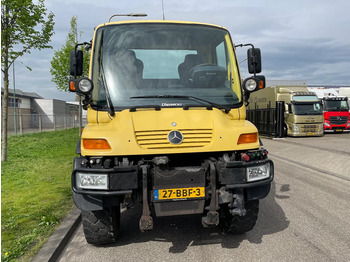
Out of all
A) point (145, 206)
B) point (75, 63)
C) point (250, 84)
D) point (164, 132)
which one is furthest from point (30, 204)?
point (250, 84)

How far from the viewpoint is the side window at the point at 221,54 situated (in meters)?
4.36

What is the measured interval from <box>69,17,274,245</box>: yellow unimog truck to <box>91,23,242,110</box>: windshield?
1 centimetres

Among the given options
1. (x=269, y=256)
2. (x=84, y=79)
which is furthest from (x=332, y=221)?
(x=84, y=79)

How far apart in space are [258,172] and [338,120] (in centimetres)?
2256

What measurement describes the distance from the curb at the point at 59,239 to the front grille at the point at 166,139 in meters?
1.53

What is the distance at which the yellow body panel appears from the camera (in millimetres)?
3316

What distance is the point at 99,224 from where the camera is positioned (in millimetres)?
3691

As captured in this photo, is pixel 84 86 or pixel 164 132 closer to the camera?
pixel 164 132

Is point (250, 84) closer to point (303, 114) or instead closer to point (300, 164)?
point (300, 164)

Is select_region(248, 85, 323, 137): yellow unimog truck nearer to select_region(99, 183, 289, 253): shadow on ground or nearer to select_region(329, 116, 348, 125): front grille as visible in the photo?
select_region(329, 116, 348, 125): front grille

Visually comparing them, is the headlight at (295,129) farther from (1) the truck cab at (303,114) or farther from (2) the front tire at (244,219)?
(2) the front tire at (244,219)

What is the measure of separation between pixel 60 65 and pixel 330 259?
21014mm

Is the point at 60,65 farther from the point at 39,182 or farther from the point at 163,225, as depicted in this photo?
the point at 163,225

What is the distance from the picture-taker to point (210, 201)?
341 centimetres
